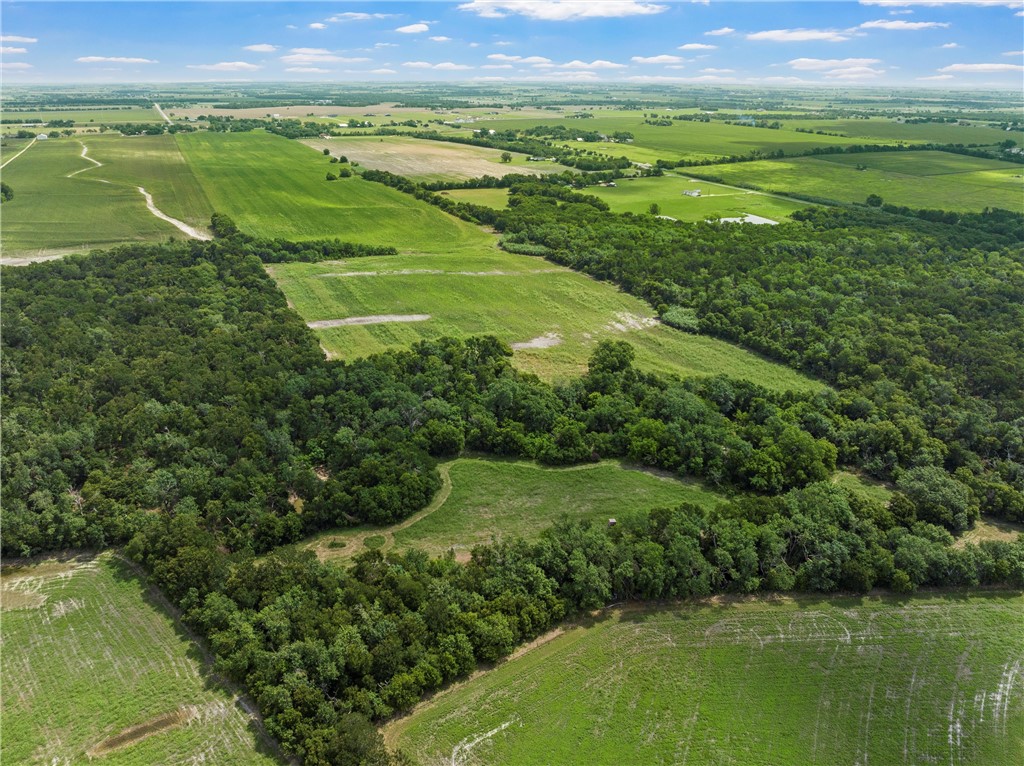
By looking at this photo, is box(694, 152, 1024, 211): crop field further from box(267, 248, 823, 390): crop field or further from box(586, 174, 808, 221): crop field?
box(267, 248, 823, 390): crop field

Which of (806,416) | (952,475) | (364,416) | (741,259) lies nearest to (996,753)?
(952,475)

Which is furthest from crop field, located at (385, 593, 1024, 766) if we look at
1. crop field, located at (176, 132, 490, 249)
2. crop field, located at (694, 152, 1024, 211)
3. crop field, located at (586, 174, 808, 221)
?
crop field, located at (694, 152, 1024, 211)

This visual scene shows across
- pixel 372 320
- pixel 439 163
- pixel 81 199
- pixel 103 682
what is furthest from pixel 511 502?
pixel 439 163

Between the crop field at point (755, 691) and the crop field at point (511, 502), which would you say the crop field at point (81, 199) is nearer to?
the crop field at point (511, 502)

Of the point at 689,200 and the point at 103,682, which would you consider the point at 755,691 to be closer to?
the point at 103,682

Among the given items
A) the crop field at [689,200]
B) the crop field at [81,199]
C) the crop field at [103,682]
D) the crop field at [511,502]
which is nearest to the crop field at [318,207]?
the crop field at [81,199]

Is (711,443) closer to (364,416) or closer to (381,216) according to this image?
(364,416)
